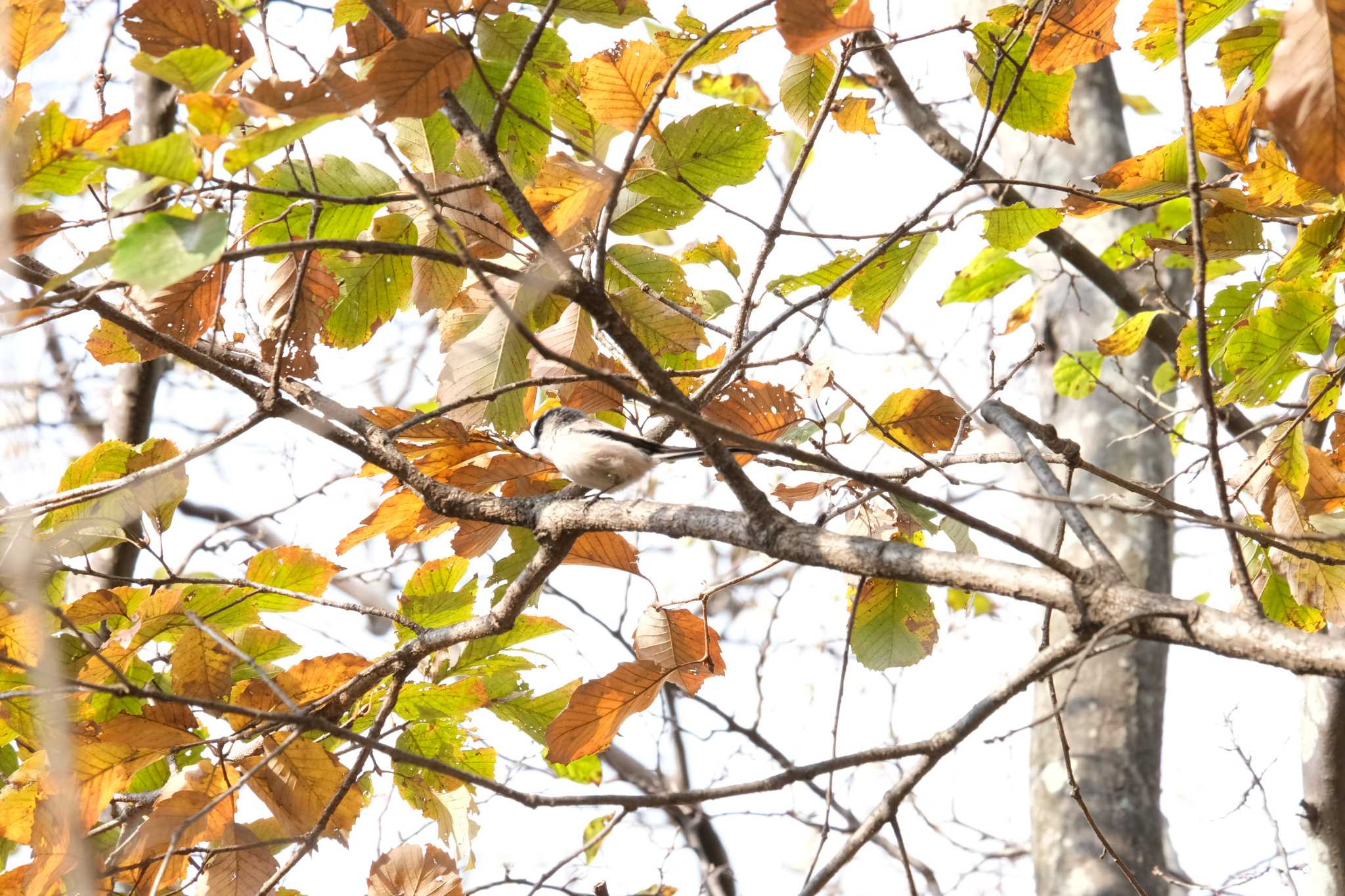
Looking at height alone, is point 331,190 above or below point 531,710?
above

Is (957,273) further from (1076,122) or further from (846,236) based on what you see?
(1076,122)

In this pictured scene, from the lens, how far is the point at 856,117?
2420 mm

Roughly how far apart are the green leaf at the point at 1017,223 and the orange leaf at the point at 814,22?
70 centimetres

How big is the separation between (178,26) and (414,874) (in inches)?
64.5

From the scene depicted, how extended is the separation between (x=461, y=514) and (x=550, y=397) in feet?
2.66

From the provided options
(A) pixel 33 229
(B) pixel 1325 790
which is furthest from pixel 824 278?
(B) pixel 1325 790

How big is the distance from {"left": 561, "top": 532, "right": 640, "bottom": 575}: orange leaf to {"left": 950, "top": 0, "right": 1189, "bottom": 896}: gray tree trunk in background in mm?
2300

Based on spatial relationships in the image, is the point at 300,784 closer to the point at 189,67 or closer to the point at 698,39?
the point at 189,67

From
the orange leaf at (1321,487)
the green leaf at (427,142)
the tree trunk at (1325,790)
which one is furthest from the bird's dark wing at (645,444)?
the tree trunk at (1325,790)

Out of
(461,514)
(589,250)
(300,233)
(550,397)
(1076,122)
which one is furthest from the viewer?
(1076,122)

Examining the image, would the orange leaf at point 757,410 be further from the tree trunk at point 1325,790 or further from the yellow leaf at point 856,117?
the tree trunk at point 1325,790

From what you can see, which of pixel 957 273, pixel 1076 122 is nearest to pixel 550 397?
pixel 957 273

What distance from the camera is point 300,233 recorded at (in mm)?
2152

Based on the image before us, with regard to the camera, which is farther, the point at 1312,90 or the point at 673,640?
the point at 673,640
